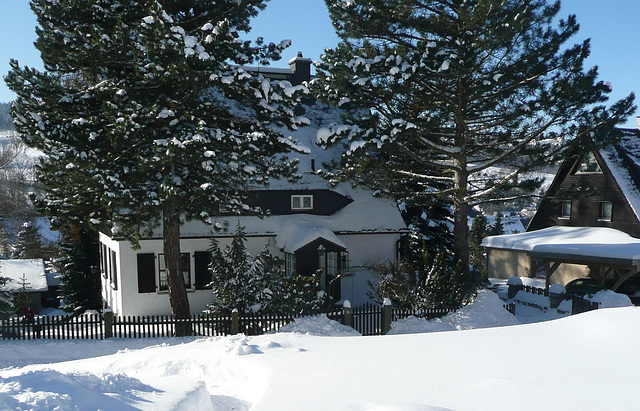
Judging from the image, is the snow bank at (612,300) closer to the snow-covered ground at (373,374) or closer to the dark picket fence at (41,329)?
the snow-covered ground at (373,374)

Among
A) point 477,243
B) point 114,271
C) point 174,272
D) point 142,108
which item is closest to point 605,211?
point 174,272

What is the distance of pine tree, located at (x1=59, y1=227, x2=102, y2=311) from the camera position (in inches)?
943

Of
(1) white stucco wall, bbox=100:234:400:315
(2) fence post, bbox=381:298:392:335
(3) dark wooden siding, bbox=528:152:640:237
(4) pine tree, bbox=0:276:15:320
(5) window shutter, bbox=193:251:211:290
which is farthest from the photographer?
(3) dark wooden siding, bbox=528:152:640:237

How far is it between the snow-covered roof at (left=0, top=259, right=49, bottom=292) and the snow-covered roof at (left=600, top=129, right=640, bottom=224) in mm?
33447

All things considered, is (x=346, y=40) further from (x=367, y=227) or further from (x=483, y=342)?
(x=483, y=342)

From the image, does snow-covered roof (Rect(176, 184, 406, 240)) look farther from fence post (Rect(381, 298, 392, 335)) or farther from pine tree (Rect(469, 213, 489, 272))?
pine tree (Rect(469, 213, 489, 272))

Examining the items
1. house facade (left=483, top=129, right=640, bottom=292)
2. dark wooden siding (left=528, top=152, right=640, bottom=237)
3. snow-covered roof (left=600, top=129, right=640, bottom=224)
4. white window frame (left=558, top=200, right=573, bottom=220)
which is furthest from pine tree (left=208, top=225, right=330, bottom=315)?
white window frame (left=558, top=200, right=573, bottom=220)

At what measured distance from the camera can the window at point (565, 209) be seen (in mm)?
26348

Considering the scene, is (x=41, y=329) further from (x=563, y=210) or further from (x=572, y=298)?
(x=563, y=210)

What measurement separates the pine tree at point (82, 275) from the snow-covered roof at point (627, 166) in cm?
2554

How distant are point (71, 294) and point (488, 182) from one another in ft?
67.8

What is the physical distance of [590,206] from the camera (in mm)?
24922

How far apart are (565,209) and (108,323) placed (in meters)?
23.6

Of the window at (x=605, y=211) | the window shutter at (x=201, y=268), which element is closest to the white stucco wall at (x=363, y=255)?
the window shutter at (x=201, y=268)
